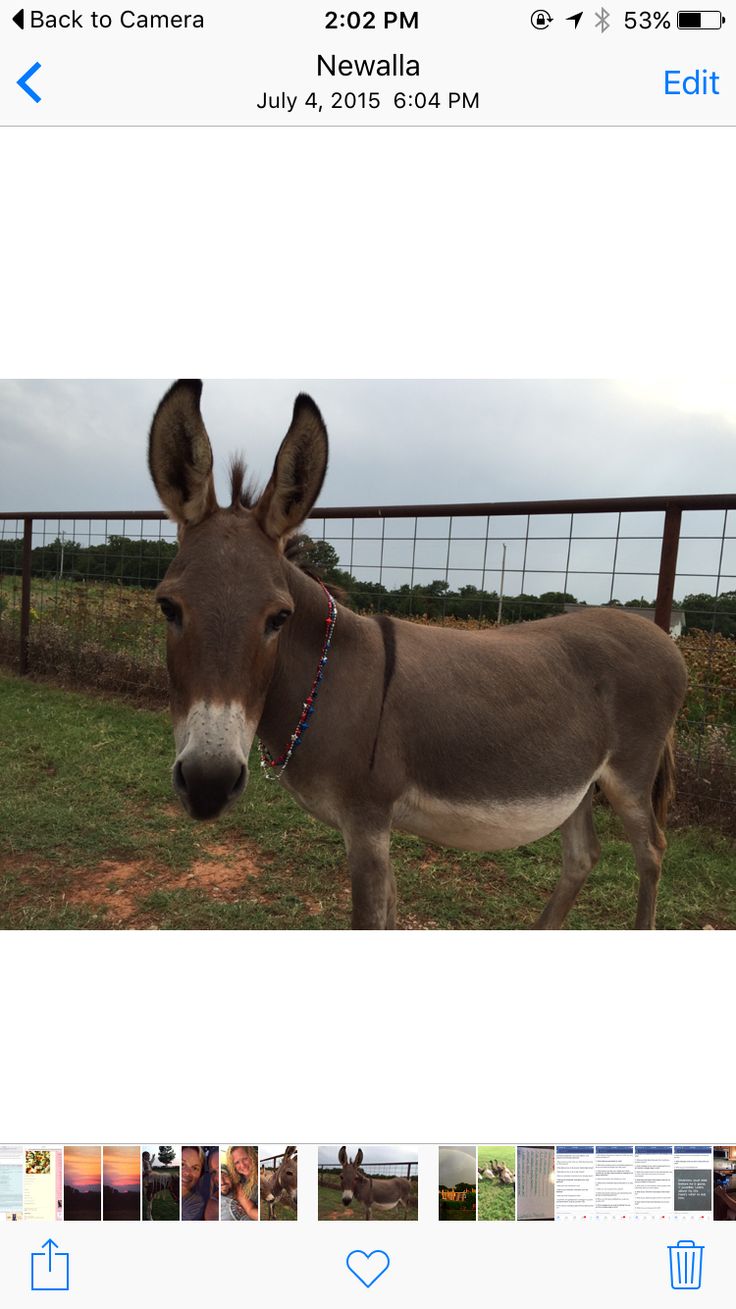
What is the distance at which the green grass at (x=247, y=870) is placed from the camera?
11.0 feet

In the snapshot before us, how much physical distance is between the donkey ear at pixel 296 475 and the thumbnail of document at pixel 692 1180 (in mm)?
1842

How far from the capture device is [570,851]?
309cm

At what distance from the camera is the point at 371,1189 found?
1230mm

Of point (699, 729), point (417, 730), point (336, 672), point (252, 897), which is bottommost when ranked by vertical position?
point (252, 897)

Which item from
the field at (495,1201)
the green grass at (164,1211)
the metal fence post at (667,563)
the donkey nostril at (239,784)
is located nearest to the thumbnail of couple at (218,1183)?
the green grass at (164,1211)

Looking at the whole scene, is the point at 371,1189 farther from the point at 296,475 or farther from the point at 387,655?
the point at 296,475

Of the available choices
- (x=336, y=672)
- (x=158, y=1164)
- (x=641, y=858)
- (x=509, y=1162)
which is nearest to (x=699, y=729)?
(x=641, y=858)

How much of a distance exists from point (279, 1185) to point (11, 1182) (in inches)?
21.9

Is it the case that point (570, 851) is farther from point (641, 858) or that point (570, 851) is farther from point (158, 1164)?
point (158, 1164)

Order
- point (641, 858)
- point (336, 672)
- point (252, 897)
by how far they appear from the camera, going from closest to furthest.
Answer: point (336, 672)
point (641, 858)
point (252, 897)

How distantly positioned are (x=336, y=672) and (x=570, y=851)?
1825 millimetres

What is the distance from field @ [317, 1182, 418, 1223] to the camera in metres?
1.21

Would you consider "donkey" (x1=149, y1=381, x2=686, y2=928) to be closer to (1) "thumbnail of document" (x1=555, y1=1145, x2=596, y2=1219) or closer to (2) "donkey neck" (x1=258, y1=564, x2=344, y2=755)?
(2) "donkey neck" (x1=258, y1=564, x2=344, y2=755)

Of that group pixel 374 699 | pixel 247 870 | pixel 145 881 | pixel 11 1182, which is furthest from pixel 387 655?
pixel 145 881
